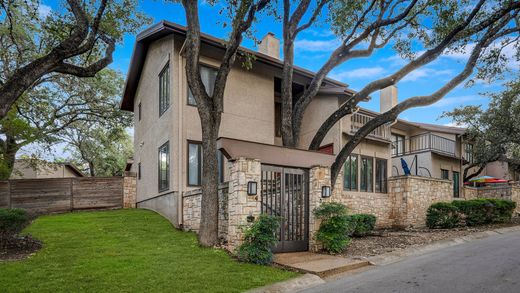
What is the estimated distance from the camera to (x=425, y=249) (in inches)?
396

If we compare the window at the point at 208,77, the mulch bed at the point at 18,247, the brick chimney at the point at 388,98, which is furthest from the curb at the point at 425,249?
the brick chimney at the point at 388,98

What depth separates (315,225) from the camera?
9836mm

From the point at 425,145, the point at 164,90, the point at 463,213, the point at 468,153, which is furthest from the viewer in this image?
the point at 468,153

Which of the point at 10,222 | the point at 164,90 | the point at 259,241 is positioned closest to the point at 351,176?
the point at 164,90

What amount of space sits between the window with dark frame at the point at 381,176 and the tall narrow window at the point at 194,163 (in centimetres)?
864

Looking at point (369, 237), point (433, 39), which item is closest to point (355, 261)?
point (369, 237)

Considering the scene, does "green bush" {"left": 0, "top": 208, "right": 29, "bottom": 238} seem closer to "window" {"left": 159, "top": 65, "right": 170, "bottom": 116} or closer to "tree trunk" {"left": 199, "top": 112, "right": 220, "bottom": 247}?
"tree trunk" {"left": 199, "top": 112, "right": 220, "bottom": 247}

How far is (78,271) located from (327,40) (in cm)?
1190

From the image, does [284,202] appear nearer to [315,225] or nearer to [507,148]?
[315,225]

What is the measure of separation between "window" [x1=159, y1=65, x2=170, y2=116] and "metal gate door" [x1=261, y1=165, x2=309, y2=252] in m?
5.62

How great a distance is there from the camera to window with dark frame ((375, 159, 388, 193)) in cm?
1683

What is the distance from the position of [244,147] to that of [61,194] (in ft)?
37.1

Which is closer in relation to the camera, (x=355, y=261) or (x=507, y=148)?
(x=355, y=261)

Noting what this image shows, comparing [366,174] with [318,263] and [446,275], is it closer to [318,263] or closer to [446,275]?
[318,263]
